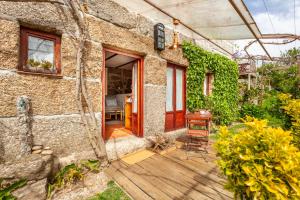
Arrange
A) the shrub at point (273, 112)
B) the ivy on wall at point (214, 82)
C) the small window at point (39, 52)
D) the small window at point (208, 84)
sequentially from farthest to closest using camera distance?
1. the shrub at point (273, 112)
2. the small window at point (208, 84)
3. the ivy on wall at point (214, 82)
4. the small window at point (39, 52)

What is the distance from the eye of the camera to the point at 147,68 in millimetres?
4352

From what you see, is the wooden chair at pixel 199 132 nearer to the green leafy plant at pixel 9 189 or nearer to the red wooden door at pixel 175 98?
the red wooden door at pixel 175 98

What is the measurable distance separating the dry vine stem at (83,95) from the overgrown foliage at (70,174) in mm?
261

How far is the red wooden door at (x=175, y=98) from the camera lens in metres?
5.25

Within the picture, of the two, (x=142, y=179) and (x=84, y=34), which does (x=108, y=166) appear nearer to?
(x=142, y=179)

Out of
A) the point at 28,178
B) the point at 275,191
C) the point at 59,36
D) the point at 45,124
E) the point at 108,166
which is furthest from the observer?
the point at 108,166

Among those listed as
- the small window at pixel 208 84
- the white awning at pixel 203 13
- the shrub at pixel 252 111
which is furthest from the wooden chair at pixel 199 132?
the shrub at pixel 252 111

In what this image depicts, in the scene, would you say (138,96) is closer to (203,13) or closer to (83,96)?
(83,96)

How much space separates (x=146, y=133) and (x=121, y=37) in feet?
7.97

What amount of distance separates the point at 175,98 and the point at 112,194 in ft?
11.7

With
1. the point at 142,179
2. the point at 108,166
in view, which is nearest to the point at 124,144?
the point at 108,166

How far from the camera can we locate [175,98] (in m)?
5.40

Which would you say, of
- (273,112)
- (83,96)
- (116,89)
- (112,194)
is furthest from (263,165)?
(273,112)

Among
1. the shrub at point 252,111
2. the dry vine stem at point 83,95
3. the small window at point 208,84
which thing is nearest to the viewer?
the dry vine stem at point 83,95
